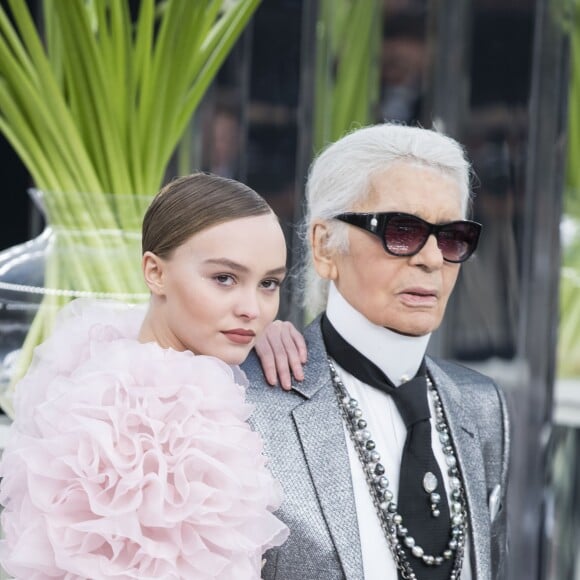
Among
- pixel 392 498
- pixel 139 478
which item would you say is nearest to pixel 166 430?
pixel 139 478

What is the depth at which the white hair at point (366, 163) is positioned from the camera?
2082mm

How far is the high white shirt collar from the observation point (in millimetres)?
2117

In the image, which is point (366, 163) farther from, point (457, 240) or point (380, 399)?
point (380, 399)

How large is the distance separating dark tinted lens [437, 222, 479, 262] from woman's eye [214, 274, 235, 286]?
46 cm

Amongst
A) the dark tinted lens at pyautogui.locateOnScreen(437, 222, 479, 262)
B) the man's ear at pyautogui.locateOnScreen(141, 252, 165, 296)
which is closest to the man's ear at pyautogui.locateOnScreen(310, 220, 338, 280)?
the dark tinted lens at pyautogui.locateOnScreen(437, 222, 479, 262)

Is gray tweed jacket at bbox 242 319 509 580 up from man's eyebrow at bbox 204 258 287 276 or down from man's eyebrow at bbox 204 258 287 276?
down

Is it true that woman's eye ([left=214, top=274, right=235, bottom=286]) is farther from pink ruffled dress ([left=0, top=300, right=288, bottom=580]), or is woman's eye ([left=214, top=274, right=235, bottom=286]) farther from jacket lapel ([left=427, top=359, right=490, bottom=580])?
jacket lapel ([left=427, top=359, right=490, bottom=580])

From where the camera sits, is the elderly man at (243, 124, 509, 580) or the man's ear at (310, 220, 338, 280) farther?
the man's ear at (310, 220, 338, 280)

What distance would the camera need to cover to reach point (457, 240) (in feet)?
6.81

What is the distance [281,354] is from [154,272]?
1.31 feet

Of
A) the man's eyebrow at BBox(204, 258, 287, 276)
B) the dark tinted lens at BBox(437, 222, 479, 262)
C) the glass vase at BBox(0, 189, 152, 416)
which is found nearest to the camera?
the man's eyebrow at BBox(204, 258, 287, 276)

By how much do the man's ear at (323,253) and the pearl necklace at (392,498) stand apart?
170mm

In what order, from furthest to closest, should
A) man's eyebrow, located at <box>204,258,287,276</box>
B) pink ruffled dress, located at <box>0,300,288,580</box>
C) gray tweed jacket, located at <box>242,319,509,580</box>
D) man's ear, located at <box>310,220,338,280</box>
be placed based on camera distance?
man's ear, located at <box>310,220,338,280</box> < gray tweed jacket, located at <box>242,319,509,580</box> < man's eyebrow, located at <box>204,258,287,276</box> < pink ruffled dress, located at <box>0,300,288,580</box>

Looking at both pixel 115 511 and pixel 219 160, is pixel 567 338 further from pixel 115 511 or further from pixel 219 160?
pixel 115 511
